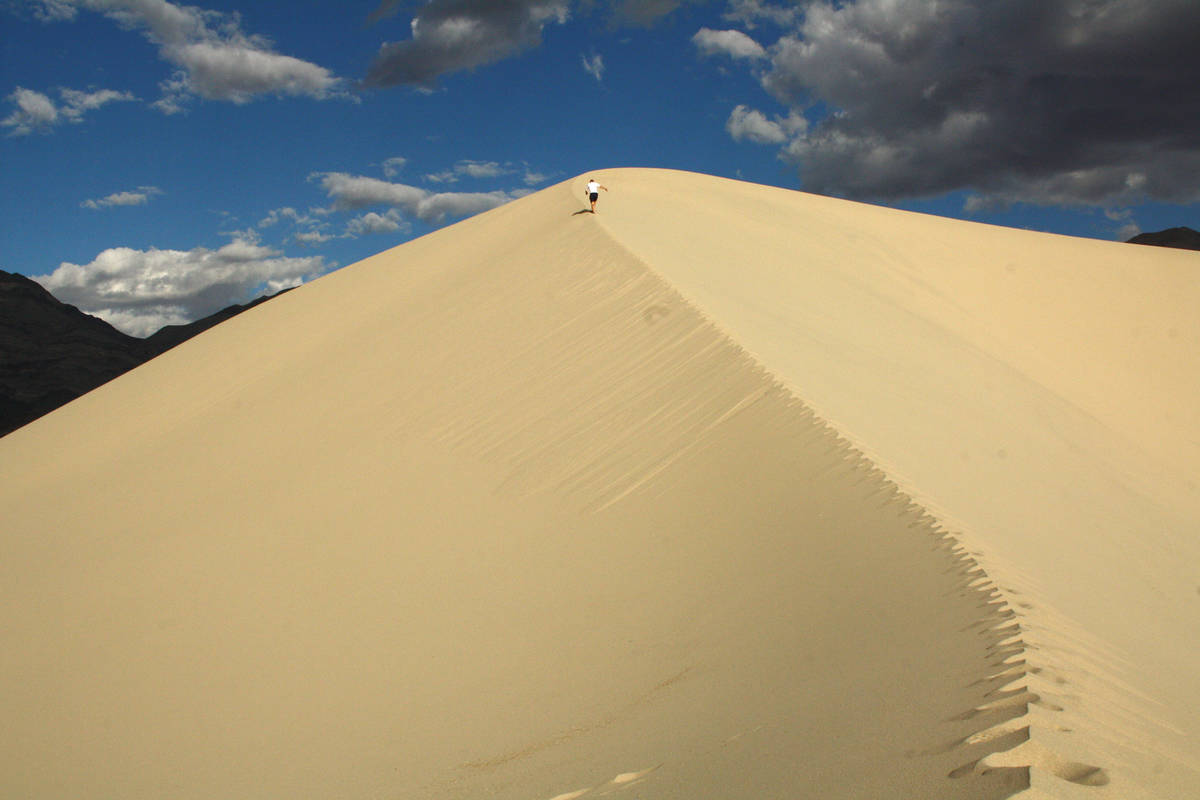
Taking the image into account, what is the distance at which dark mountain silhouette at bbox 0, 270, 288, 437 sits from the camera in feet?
123

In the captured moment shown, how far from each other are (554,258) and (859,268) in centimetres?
553

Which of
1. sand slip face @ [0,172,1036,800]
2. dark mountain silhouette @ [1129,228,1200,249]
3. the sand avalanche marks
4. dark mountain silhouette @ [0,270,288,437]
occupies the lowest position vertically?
the sand avalanche marks

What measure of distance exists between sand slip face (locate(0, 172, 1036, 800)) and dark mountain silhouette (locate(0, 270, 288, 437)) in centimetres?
3358

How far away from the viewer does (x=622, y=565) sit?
200 inches

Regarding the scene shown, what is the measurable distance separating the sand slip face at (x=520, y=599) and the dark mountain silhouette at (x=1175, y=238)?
1345 inches

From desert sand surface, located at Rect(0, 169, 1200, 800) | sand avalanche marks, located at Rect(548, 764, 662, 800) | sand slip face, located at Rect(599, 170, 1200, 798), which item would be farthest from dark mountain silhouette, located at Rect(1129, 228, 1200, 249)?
sand avalanche marks, located at Rect(548, 764, 662, 800)

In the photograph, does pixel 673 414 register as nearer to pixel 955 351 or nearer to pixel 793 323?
pixel 793 323

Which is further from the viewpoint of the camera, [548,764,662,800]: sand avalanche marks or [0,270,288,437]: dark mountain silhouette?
[0,270,288,437]: dark mountain silhouette

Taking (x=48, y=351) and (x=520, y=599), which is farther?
(x=48, y=351)

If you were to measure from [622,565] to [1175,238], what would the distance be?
39103 millimetres

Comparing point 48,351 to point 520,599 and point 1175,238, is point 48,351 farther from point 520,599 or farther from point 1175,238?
point 1175,238

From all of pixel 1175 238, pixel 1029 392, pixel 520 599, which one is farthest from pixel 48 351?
pixel 1175 238

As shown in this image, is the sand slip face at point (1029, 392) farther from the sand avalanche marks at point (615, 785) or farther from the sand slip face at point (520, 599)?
the sand avalanche marks at point (615, 785)

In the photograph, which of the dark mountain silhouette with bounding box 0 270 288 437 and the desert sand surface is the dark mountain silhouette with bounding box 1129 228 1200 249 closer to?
the desert sand surface
